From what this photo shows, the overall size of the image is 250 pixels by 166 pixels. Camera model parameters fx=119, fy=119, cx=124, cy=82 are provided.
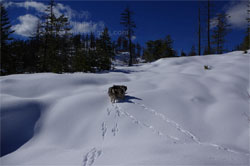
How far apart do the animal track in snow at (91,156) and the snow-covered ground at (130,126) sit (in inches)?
0.8

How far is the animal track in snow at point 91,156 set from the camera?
7.45ft

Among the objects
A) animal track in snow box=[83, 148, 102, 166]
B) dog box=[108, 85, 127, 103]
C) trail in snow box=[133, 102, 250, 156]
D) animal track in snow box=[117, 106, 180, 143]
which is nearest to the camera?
animal track in snow box=[83, 148, 102, 166]

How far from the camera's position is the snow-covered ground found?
2.33 metres

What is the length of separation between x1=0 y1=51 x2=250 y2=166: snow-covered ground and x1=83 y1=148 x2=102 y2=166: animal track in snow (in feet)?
0.06

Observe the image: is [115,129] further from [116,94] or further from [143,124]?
[116,94]

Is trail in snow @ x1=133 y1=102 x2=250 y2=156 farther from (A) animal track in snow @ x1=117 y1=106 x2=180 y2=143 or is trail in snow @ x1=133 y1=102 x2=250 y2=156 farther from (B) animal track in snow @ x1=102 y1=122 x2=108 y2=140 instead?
(B) animal track in snow @ x1=102 y1=122 x2=108 y2=140

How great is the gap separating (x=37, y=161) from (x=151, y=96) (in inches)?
144

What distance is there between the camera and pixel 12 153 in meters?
2.75

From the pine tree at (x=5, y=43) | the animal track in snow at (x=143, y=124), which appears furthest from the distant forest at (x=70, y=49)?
the animal track in snow at (x=143, y=124)

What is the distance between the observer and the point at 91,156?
95.6 inches

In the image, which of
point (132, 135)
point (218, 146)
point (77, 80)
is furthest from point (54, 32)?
point (218, 146)

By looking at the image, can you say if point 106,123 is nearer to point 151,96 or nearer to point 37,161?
point 37,161

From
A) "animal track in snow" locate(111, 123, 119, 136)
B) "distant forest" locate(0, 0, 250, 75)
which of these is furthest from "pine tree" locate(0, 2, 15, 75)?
"animal track in snow" locate(111, 123, 119, 136)

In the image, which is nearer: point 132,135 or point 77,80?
point 132,135
